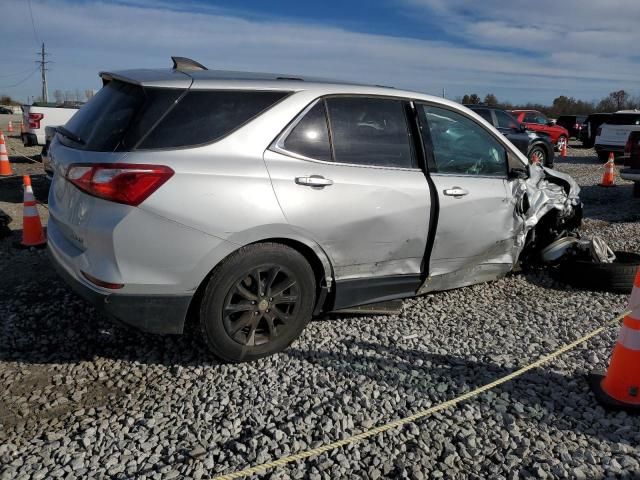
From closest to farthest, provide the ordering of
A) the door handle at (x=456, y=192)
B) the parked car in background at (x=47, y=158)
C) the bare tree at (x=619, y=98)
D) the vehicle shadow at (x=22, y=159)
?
1. the door handle at (x=456, y=192)
2. the parked car in background at (x=47, y=158)
3. the vehicle shadow at (x=22, y=159)
4. the bare tree at (x=619, y=98)

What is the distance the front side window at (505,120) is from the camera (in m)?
14.1

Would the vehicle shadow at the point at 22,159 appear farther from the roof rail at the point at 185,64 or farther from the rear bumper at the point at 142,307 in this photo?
the rear bumper at the point at 142,307

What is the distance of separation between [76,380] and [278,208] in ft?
5.27

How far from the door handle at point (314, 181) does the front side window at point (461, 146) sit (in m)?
1.02

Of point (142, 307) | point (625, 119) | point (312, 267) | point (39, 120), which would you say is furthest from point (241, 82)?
point (625, 119)

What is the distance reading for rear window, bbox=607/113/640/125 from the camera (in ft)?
56.7

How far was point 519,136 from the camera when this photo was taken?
14.0 metres

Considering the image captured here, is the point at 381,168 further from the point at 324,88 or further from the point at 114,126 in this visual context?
the point at 114,126

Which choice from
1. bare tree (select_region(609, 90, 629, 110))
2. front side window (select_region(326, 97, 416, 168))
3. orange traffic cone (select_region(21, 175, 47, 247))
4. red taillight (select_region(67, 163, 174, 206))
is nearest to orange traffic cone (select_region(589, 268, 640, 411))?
front side window (select_region(326, 97, 416, 168))

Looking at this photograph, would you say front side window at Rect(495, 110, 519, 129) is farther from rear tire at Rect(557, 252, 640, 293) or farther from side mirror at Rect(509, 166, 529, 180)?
side mirror at Rect(509, 166, 529, 180)

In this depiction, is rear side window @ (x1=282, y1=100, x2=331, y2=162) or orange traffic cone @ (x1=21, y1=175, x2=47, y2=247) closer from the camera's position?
rear side window @ (x1=282, y1=100, x2=331, y2=162)

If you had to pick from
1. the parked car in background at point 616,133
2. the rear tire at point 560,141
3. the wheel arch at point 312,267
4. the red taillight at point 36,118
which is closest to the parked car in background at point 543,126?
the rear tire at point 560,141

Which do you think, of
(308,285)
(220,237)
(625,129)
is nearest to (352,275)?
(308,285)

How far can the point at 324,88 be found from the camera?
352 cm
